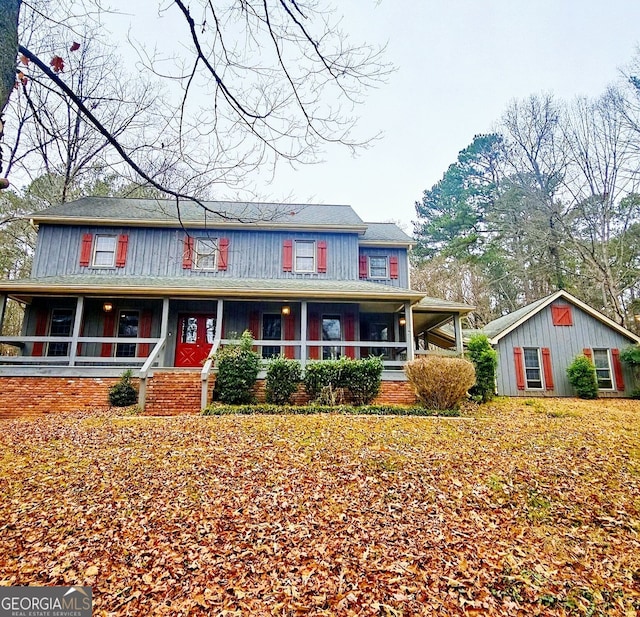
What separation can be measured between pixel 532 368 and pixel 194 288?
12.7 metres

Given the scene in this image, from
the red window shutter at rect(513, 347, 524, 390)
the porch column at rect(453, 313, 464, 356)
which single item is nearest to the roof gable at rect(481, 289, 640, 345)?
the red window shutter at rect(513, 347, 524, 390)

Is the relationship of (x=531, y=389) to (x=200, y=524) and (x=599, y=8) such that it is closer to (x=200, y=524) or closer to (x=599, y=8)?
(x=599, y=8)

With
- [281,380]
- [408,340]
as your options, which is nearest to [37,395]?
[281,380]

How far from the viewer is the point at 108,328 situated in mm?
12227

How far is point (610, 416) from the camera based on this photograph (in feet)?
29.1

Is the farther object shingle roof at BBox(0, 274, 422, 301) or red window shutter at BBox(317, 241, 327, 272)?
red window shutter at BBox(317, 241, 327, 272)

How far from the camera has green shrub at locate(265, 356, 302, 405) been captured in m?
9.49

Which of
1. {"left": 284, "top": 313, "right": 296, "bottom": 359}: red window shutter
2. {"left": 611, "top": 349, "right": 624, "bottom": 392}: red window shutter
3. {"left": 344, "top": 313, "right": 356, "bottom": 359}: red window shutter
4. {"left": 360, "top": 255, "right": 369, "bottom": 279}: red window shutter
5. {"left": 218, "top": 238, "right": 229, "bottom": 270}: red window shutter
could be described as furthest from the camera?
{"left": 360, "top": 255, "right": 369, "bottom": 279}: red window shutter

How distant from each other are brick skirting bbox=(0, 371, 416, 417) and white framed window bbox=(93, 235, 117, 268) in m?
5.00

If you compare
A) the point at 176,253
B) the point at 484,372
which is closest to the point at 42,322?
the point at 176,253

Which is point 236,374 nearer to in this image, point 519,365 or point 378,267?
point 378,267

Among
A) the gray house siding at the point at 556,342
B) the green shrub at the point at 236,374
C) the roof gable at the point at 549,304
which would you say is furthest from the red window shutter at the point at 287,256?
the gray house siding at the point at 556,342

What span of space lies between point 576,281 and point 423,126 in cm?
1850

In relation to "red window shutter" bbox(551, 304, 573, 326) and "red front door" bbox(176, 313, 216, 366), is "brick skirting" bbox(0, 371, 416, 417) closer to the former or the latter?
"red front door" bbox(176, 313, 216, 366)
